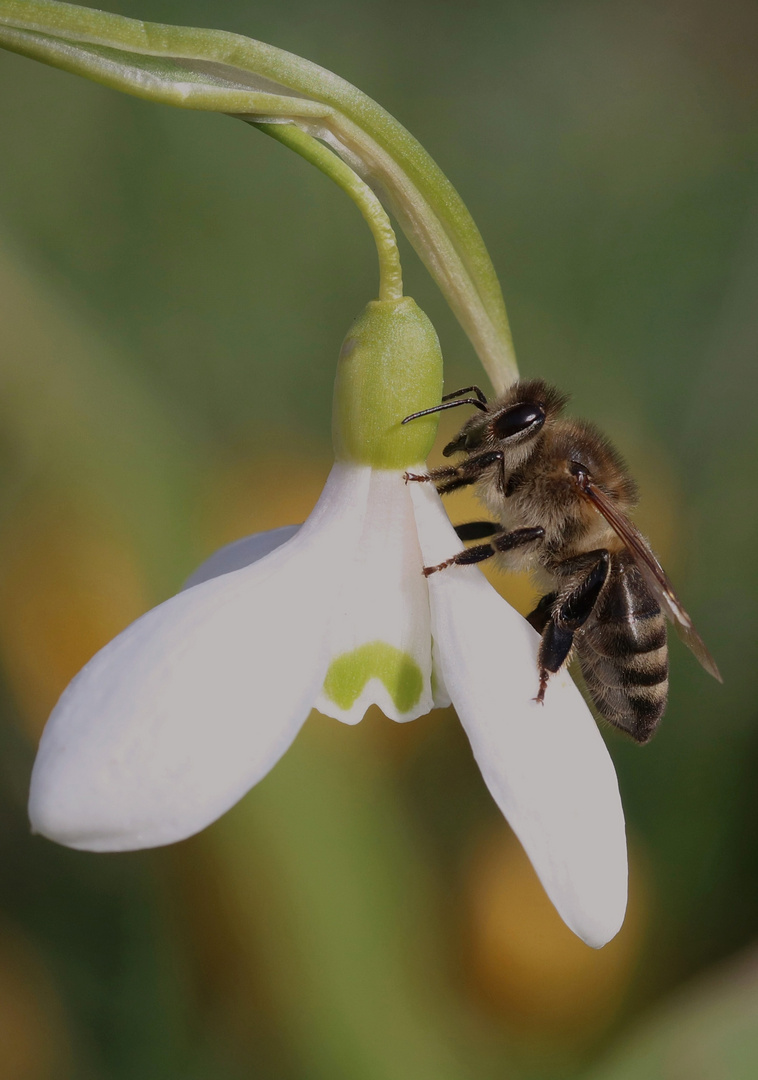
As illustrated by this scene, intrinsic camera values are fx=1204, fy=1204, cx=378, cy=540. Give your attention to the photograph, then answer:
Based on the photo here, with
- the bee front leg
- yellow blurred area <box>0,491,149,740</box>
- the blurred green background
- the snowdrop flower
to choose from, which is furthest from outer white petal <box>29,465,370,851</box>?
yellow blurred area <box>0,491,149,740</box>

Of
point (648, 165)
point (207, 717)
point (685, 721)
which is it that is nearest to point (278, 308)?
point (648, 165)

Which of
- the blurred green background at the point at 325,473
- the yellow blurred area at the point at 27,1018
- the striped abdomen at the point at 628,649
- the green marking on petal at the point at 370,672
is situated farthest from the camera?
the yellow blurred area at the point at 27,1018

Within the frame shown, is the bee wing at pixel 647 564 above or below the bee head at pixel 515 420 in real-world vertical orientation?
below

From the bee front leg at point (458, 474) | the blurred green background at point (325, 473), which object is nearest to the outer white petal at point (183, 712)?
the bee front leg at point (458, 474)

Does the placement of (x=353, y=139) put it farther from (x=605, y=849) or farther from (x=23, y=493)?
(x=23, y=493)

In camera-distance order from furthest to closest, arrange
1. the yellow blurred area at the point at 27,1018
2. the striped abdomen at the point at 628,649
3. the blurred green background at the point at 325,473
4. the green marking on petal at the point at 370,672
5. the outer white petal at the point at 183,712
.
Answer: the yellow blurred area at the point at 27,1018 → the blurred green background at the point at 325,473 → the striped abdomen at the point at 628,649 → the green marking on petal at the point at 370,672 → the outer white petal at the point at 183,712

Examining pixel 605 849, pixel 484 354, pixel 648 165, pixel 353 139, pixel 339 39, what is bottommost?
pixel 605 849

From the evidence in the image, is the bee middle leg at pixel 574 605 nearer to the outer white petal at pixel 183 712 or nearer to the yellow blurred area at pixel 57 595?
the outer white petal at pixel 183 712
